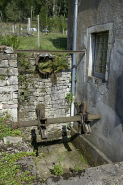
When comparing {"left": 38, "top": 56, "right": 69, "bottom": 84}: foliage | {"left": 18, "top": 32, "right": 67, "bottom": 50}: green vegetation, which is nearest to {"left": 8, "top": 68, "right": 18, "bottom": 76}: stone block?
{"left": 38, "top": 56, "right": 69, "bottom": 84}: foliage

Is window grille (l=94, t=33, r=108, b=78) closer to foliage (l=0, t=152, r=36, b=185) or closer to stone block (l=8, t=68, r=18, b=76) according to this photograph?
stone block (l=8, t=68, r=18, b=76)

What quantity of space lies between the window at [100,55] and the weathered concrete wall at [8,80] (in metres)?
2.60

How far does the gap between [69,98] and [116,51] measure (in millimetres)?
2939

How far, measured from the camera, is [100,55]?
519 centimetres

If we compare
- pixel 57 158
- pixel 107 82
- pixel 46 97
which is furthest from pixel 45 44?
pixel 57 158

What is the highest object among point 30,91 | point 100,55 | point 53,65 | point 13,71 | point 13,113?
point 100,55

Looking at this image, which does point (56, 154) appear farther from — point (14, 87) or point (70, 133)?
point (14, 87)

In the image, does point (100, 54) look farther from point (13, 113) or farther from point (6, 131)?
point (6, 131)

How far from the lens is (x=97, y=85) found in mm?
5012

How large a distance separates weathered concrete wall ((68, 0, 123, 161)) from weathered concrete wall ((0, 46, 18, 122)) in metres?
2.39

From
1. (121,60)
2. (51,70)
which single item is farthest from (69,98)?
(121,60)

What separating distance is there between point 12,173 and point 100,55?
4.08m

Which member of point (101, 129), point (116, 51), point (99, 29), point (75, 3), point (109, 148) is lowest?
point (109, 148)

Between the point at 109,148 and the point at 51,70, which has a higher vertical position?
the point at 51,70
